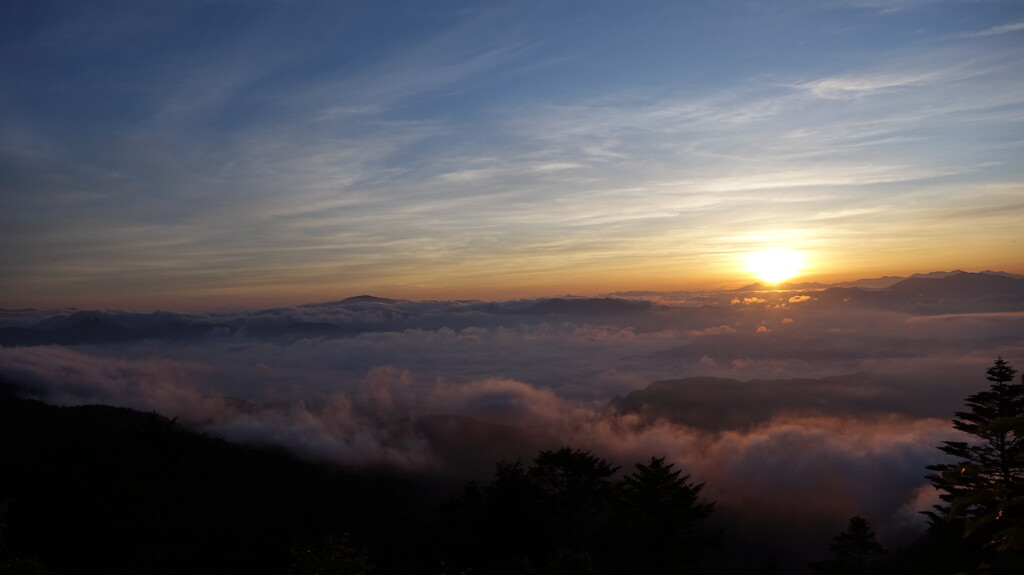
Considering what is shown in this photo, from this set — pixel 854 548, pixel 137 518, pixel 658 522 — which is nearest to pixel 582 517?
pixel 658 522

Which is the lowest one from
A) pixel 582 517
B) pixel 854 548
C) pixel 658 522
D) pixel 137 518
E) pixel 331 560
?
pixel 854 548

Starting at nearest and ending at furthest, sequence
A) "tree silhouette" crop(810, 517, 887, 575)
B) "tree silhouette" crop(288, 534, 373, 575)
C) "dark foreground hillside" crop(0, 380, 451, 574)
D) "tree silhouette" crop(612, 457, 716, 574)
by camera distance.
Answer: "tree silhouette" crop(288, 534, 373, 575), "dark foreground hillside" crop(0, 380, 451, 574), "tree silhouette" crop(612, 457, 716, 574), "tree silhouette" crop(810, 517, 887, 575)

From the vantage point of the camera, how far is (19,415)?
465 feet

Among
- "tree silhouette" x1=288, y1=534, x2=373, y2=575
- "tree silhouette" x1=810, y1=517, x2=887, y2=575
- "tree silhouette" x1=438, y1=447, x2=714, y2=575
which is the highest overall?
"tree silhouette" x1=288, y1=534, x2=373, y2=575

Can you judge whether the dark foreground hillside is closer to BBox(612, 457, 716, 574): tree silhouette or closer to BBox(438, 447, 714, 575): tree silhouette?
BBox(438, 447, 714, 575): tree silhouette

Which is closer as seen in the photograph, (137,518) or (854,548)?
(137,518)

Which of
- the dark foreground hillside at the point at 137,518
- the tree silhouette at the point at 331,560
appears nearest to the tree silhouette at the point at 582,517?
the dark foreground hillside at the point at 137,518

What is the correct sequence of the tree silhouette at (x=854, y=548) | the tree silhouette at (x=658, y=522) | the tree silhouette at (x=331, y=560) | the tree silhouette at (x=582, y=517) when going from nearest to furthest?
the tree silhouette at (x=331, y=560) → the tree silhouette at (x=658, y=522) → the tree silhouette at (x=582, y=517) → the tree silhouette at (x=854, y=548)

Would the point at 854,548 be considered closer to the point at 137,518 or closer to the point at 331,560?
the point at 331,560

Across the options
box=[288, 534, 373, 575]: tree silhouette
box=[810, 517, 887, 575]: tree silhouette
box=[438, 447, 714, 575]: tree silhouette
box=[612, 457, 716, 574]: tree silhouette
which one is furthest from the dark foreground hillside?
box=[810, 517, 887, 575]: tree silhouette

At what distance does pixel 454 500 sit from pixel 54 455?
1337 inches

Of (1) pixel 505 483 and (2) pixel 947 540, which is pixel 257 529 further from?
(2) pixel 947 540

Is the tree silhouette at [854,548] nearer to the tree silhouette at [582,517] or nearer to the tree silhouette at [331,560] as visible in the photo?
the tree silhouette at [582,517]

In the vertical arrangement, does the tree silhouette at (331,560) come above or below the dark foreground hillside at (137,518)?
above
